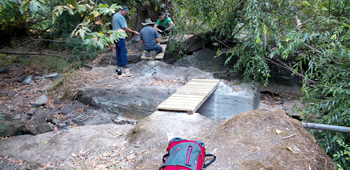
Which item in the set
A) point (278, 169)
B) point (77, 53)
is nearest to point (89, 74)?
point (77, 53)

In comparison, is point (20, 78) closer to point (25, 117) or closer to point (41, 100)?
point (41, 100)

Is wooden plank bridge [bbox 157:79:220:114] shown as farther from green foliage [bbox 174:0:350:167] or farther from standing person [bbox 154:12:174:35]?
standing person [bbox 154:12:174:35]

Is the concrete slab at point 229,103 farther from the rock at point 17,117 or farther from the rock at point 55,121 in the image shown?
the rock at point 17,117

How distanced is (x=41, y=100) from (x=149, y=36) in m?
Answer: 3.67

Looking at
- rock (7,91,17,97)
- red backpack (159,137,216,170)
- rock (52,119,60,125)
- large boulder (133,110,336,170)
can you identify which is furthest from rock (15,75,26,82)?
red backpack (159,137,216,170)

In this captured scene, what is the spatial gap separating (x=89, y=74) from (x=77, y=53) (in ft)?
8.30

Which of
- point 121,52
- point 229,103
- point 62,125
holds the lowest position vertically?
point 62,125

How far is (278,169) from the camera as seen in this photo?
3246mm

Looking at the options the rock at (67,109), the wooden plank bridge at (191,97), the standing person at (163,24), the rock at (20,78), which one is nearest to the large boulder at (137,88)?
the rock at (67,109)

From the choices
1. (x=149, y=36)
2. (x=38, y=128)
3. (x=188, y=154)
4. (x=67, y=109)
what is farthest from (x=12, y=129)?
(x=149, y=36)

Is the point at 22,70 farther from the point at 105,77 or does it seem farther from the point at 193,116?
the point at 193,116

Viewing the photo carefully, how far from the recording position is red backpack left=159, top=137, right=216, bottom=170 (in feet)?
10.1

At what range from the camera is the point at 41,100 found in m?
7.73

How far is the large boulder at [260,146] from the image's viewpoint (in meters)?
3.36
